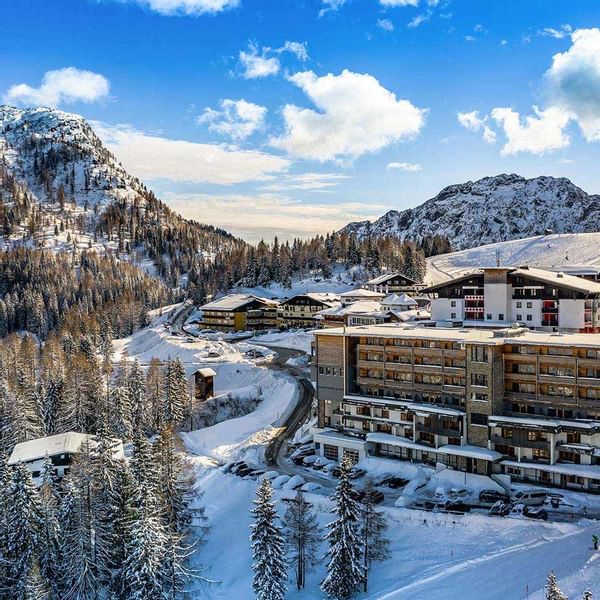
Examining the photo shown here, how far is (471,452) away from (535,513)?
29.4 feet

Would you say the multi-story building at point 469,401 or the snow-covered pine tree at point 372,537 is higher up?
the multi-story building at point 469,401

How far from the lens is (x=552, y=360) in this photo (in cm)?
5431

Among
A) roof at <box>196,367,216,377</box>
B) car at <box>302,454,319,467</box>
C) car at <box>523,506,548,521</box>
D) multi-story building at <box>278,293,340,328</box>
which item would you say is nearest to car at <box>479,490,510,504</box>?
car at <box>523,506,548,521</box>

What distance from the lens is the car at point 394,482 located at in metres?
54.4

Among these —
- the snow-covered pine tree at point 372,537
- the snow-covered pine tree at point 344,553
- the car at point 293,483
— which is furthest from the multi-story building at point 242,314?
the snow-covered pine tree at point 344,553

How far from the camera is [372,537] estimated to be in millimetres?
44469

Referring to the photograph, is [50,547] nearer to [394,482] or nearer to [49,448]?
[49,448]

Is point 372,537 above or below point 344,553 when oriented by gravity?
below

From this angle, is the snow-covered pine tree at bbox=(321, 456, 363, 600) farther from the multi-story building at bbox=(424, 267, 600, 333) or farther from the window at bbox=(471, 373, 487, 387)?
the multi-story building at bbox=(424, 267, 600, 333)

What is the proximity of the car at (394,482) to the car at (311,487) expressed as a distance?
5.84m

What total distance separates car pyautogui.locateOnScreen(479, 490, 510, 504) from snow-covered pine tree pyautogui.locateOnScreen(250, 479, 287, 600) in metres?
18.4

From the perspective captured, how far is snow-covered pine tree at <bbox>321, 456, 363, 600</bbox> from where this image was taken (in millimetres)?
41031

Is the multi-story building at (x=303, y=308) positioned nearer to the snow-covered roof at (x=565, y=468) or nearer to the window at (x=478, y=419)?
the window at (x=478, y=419)

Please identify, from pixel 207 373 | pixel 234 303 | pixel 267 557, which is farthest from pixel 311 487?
pixel 234 303
